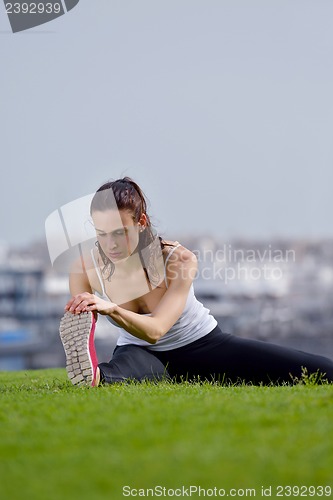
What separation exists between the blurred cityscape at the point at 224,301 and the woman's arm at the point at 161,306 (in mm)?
48419

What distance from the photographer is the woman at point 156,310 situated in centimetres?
544

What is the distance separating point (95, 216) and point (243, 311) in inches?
2573

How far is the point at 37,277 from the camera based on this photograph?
65688 mm

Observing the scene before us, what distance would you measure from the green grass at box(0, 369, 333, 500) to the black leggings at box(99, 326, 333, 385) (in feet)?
4.30

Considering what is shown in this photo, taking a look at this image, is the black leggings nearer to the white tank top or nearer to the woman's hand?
the white tank top

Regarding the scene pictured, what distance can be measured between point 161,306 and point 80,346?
2.06 feet

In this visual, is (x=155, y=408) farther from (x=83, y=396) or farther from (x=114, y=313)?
(x=114, y=313)

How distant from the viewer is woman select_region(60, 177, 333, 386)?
5.44 m

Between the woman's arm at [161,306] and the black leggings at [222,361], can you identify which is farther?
the black leggings at [222,361]
